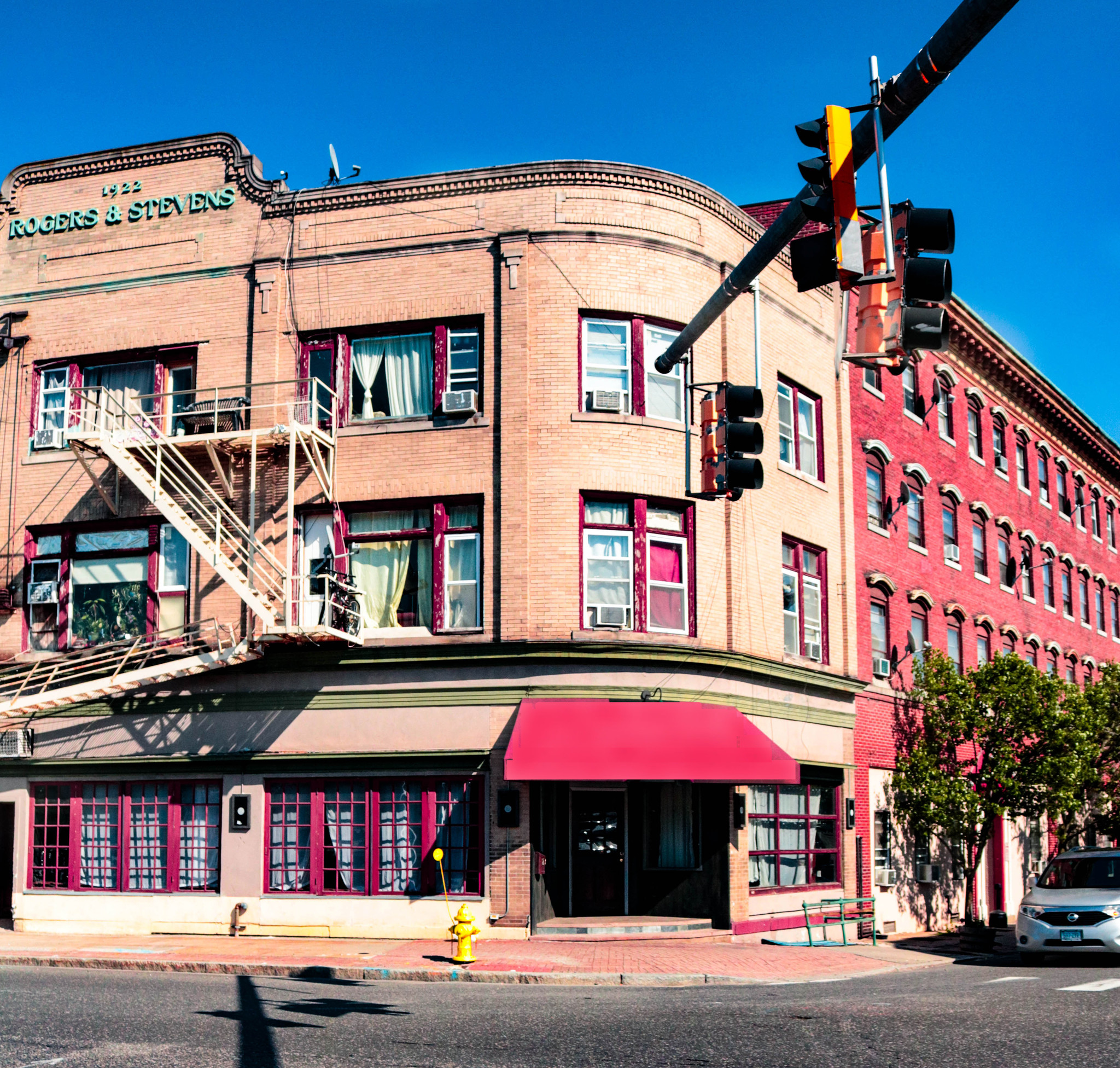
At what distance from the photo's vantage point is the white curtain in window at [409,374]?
22.8 metres

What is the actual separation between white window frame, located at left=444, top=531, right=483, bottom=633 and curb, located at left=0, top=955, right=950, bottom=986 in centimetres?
612

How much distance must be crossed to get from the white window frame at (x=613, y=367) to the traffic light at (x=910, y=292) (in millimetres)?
13491

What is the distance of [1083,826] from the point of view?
38.2 metres

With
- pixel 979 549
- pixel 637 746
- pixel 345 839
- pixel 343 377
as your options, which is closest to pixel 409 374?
pixel 343 377

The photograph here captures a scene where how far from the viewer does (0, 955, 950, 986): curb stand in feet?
55.3

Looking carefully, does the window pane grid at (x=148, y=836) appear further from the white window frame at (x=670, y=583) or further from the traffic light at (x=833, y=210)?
the traffic light at (x=833, y=210)

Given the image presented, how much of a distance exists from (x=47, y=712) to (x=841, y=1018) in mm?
15654

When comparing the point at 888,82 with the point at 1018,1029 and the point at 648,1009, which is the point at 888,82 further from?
the point at 648,1009

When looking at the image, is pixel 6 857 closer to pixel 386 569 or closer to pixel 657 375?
pixel 386 569

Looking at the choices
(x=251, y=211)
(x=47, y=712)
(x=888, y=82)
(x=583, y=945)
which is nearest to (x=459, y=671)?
(x=583, y=945)

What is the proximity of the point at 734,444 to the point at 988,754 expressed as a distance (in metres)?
17.4

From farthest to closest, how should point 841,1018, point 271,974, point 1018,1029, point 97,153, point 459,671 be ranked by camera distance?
point 97,153
point 459,671
point 271,974
point 841,1018
point 1018,1029

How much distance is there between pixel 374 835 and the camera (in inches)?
847

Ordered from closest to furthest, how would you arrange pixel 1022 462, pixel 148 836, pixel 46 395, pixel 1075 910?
pixel 1075 910, pixel 148 836, pixel 46 395, pixel 1022 462
